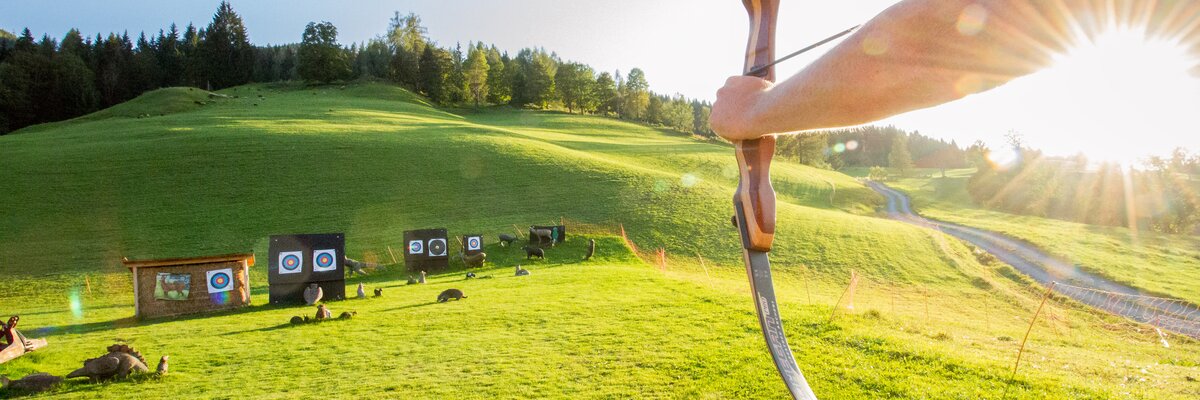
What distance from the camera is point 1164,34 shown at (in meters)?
0.98

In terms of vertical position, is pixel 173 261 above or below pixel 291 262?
above

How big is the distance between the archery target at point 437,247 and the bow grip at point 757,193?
68.0ft

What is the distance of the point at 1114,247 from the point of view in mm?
30000

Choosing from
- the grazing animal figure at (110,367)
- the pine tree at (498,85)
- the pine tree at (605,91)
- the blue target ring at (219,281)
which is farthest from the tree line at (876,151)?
the grazing animal figure at (110,367)

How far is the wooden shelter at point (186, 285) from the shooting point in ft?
43.9

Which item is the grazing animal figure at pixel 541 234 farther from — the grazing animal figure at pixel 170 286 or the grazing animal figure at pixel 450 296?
the grazing animal figure at pixel 170 286

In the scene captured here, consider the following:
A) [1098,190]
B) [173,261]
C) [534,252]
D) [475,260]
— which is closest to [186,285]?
[173,261]

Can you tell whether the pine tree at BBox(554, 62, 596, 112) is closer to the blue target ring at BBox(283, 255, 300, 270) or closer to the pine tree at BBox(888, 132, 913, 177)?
the pine tree at BBox(888, 132, 913, 177)

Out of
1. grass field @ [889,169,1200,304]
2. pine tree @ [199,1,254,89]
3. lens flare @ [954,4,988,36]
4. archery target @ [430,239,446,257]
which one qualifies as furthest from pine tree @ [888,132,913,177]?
pine tree @ [199,1,254,89]

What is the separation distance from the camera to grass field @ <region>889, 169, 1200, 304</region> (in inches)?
905

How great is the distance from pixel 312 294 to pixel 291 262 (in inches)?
43.1

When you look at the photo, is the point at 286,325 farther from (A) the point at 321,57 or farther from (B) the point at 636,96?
(A) the point at 321,57

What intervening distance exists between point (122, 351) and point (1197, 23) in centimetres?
1015

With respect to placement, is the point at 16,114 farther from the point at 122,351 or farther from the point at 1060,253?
the point at 1060,253
